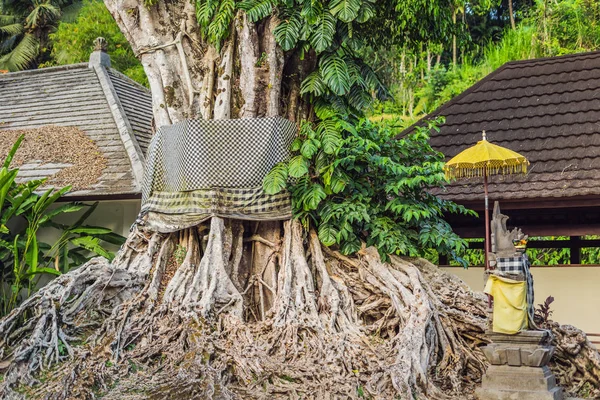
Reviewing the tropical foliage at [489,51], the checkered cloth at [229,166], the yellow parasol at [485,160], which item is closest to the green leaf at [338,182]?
the checkered cloth at [229,166]

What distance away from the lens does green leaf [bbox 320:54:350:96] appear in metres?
7.44

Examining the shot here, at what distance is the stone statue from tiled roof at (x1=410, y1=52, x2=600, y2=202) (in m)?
2.08

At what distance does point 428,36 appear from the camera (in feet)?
29.0

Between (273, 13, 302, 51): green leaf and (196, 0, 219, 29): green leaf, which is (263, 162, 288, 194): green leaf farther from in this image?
(196, 0, 219, 29): green leaf

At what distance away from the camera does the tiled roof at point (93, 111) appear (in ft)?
33.6

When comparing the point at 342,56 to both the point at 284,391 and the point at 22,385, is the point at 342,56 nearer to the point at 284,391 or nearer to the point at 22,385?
the point at 284,391

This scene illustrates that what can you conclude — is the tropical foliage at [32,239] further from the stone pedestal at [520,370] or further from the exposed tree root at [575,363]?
the exposed tree root at [575,363]

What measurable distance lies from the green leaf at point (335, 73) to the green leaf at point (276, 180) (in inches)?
37.3

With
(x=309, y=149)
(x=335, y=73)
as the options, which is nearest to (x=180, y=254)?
(x=309, y=149)

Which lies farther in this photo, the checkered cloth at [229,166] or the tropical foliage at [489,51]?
the tropical foliage at [489,51]

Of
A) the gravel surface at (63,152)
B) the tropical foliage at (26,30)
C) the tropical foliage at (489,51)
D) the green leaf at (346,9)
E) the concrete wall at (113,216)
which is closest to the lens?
the green leaf at (346,9)

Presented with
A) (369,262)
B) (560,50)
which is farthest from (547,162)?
(560,50)

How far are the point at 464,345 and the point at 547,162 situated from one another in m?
2.95

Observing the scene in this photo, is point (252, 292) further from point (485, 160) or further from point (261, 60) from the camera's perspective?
point (485, 160)
